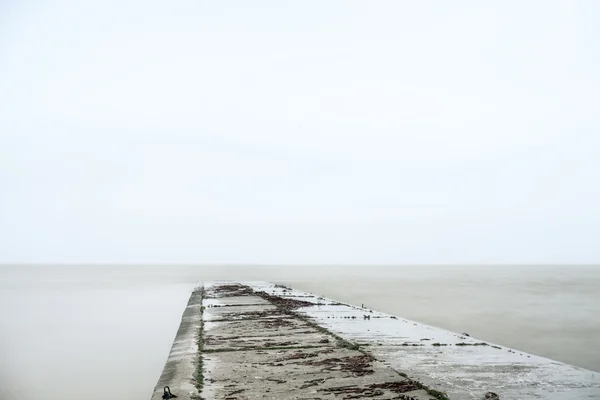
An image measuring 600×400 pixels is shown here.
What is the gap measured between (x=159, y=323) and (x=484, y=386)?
1656 cm

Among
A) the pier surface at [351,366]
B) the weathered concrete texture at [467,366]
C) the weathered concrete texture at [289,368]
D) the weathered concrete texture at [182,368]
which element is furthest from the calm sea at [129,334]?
the weathered concrete texture at [467,366]

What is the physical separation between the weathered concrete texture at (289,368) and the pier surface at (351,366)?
17 mm

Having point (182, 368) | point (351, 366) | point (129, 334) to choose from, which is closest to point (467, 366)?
point (351, 366)

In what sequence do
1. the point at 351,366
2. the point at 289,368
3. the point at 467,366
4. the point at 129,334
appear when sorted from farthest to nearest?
the point at 129,334 < the point at 467,366 < the point at 351,366 < the point at 289,368

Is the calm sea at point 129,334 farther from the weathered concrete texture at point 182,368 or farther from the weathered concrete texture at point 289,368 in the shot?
the weathered concrete texture at point 289,368

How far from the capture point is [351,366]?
33.3 feet

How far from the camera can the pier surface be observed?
8.45m

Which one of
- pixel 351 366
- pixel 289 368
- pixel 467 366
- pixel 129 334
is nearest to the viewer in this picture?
pixel 289 368

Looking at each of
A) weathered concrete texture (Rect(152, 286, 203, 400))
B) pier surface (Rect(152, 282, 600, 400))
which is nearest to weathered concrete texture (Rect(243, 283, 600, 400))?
pier surface (Rect(152, 282, 600, 400))

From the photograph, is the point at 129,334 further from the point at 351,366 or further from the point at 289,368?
the point at 351,366

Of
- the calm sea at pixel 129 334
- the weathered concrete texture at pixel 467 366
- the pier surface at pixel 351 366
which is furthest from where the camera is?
the calm sea at pixel 129 334

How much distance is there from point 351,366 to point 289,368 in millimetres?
1199

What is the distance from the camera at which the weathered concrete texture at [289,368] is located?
27.2 ft

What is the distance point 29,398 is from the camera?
1080cm
